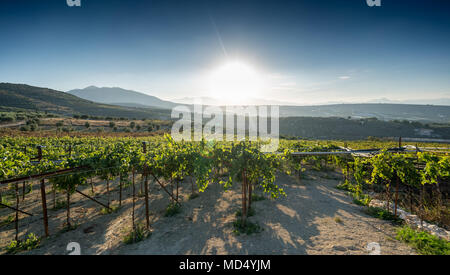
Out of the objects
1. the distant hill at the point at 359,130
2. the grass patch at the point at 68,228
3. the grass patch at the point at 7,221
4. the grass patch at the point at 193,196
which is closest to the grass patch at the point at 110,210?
the grass patch at the point at 68,228

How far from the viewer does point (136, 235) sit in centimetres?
641

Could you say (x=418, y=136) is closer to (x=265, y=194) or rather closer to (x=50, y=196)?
(x=265, y=194)

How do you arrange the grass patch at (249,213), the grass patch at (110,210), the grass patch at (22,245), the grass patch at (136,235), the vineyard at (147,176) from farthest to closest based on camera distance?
1. the grass patch at (110,210)
2. the grass patch at (249,213)
3. the vineyard at (147,176)
4. the grass patch at (136,235)
5. the grass patch at (22,245)

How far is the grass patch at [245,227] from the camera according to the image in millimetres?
6711

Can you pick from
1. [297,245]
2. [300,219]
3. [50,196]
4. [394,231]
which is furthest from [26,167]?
[394,231]

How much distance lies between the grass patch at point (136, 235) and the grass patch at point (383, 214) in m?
9.33

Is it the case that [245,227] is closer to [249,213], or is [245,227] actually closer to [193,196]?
[249,213]

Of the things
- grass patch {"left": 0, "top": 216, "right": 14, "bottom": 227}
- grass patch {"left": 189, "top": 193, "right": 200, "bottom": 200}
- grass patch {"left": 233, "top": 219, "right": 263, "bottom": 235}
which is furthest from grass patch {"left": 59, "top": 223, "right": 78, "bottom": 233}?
grass patch {"left": 233, "top": 219, "right": 263, "bottom": 235}

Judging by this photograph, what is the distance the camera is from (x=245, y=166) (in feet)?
22.5

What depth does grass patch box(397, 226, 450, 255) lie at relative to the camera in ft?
15.9

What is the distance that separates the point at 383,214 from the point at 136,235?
9.83 metres

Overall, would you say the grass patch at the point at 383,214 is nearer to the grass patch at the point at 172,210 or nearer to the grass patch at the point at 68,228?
the grass patch at the point at 172,210

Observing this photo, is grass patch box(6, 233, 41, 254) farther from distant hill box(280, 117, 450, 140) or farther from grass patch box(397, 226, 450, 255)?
distant hill box(280, 117, 450, 140)
